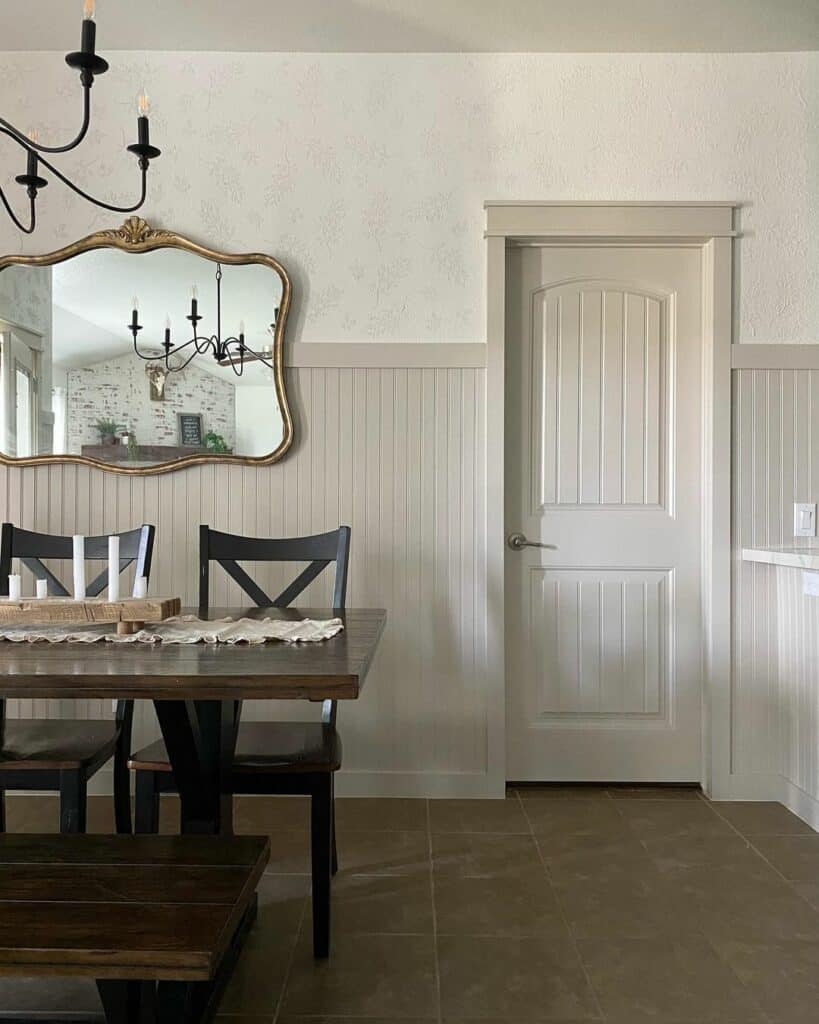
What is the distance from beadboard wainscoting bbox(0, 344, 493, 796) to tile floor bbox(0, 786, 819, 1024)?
30 cm

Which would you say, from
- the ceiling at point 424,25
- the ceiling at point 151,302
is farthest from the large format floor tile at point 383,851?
the ceiling at point 424,25

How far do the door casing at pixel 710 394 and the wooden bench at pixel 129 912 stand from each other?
1572 mm

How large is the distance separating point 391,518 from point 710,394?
48.5 inches

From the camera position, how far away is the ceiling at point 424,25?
8.76 ft

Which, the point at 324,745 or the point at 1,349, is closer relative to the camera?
the point at 324,745

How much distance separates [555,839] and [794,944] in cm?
77

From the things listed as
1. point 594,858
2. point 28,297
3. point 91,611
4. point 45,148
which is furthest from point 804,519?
point 28,297

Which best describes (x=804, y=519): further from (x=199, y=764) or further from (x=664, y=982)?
(x=199, y=764)

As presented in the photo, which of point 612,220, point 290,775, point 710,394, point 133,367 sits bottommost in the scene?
point 290,775

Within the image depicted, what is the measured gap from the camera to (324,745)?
200 cm

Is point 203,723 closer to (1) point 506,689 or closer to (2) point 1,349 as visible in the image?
(1) point 506,689

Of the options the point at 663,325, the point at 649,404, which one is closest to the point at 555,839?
the point at 649,404

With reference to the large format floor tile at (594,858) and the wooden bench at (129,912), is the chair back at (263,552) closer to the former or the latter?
the large format floor tile at (594,858)

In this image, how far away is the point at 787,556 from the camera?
8.54 ft
